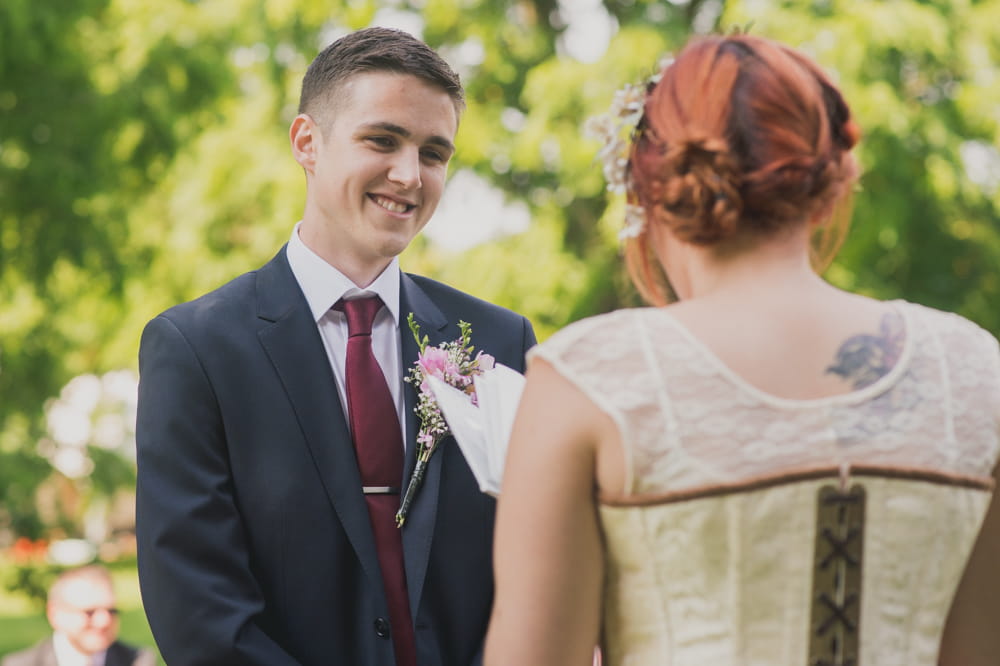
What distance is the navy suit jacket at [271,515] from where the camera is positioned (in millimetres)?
2725

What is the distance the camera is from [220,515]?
9.05ft

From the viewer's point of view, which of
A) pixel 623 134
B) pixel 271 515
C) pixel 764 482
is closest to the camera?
pixel 764 482

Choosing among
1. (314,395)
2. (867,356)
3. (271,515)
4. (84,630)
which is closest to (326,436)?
(314,395)

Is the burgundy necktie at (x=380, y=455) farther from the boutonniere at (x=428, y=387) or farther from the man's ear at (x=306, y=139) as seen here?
the man's ear at (x=306, y=139)

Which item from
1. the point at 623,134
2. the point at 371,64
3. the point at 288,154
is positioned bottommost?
the point at 623,134

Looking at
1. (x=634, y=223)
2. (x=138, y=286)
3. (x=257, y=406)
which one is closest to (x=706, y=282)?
(x=634, y=223)

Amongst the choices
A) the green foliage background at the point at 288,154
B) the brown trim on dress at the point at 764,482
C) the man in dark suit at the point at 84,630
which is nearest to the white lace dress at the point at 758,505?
the brown trim on dress at the point at 764,482

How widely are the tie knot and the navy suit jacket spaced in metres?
0.09

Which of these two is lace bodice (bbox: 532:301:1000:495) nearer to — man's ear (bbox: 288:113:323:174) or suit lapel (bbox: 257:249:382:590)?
suit lapel (bbox: 257:249:382:590)

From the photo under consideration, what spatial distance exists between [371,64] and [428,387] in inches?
31.2

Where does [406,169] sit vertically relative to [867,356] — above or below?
above

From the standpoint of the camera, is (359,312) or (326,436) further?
(359,312)

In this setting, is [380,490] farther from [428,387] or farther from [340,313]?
[340,313]

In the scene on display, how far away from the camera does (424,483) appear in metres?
2.98
